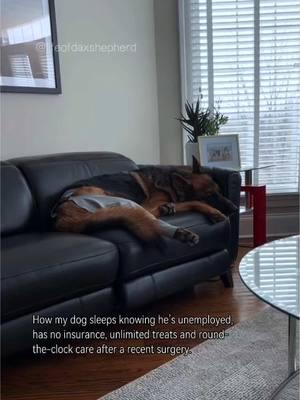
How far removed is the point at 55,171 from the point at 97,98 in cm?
91

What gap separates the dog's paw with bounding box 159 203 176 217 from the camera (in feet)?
6.86

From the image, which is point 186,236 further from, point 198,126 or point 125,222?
point 198,126

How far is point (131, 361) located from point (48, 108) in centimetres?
164

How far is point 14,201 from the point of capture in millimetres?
1939

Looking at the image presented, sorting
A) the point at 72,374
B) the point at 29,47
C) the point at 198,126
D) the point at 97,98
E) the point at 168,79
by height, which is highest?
the point at 29,47

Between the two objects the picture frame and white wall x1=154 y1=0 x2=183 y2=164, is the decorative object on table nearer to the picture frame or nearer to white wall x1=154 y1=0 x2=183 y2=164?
the picture frame

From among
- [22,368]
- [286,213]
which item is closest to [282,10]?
[286,213]

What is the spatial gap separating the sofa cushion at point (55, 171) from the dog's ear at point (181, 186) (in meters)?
0.35

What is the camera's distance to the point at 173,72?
3301 mm

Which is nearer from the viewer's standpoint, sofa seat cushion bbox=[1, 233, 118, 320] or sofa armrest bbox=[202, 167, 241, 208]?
sofa seat cushion bbox=[1, 233, 118, 320]

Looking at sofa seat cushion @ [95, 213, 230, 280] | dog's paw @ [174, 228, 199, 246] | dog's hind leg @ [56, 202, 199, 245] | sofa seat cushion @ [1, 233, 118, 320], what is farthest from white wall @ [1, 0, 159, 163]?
dog's paw @ [174, 228, 199, 246]

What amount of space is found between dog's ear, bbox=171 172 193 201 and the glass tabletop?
0.72 meters

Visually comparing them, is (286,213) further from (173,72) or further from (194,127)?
(173,72)

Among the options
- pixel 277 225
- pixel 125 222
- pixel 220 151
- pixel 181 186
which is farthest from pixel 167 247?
pixel 277 225
